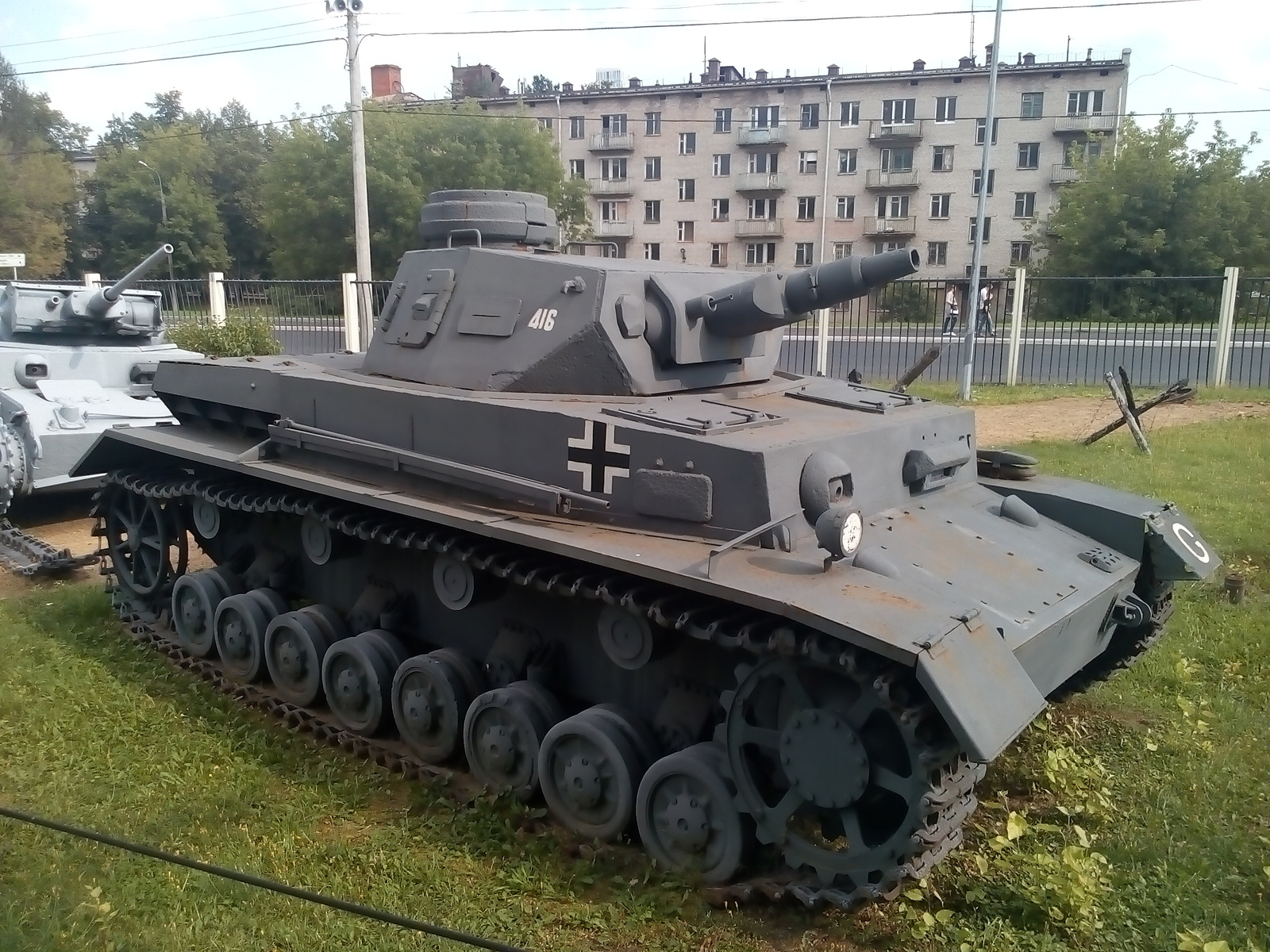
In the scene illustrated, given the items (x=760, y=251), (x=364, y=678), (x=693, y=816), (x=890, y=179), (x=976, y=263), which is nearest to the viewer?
(x=693, y=816)

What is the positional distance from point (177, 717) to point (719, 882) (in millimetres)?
3413

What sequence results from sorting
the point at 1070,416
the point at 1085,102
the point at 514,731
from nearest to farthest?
the point at 514,731
the point at 1070,416
the point at 1085,102

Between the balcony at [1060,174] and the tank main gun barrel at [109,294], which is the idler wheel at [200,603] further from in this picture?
the balcony at [1060,174]

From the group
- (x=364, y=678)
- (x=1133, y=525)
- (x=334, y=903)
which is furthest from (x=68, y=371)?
(x=1133, y=525)

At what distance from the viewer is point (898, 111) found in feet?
150

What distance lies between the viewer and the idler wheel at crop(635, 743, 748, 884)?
175 inches

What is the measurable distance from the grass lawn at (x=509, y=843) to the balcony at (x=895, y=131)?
137 ft

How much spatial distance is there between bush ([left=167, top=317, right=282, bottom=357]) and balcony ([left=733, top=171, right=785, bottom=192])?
104 feet

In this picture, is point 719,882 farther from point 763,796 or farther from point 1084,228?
point 1084,228

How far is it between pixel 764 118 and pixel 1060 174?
12277 millimetres

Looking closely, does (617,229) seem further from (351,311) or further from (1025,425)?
(1025,425)

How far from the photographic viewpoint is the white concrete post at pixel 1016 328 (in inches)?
740

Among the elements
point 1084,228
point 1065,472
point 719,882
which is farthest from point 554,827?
point 1084,228

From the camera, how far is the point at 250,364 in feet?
22.9
